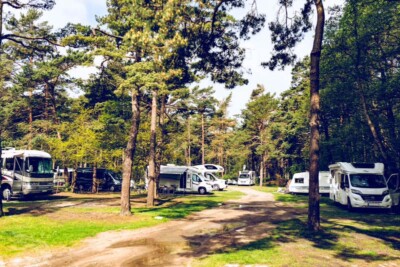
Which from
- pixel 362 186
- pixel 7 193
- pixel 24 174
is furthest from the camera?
pixel 24 174

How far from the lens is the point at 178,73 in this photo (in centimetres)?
1498

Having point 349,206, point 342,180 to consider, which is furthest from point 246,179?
point 349,206

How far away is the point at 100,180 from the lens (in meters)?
30.9

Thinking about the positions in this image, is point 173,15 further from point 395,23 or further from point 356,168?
point 395,23

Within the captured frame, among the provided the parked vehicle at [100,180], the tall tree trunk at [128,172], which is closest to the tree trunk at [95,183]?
the parked vehicle at [100,180]

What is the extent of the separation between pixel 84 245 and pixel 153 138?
10573 millimetres

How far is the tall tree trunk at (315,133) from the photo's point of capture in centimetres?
1269

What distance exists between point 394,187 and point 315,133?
9.58 m

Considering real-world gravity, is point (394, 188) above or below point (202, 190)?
above

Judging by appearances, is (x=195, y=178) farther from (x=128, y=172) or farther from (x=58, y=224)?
(x=58, y=224)

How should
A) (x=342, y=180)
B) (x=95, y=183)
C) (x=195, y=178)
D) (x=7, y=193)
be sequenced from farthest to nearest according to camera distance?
(x=195, y=178) → (x=95, y=183) → (x=7, y=193) → (x=342, y=180)

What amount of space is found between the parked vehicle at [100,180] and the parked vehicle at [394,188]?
22.5 meters

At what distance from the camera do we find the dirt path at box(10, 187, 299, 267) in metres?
8.73

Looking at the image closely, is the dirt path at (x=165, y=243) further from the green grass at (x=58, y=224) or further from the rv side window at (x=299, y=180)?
the rv side window at (x=299, y=180)
